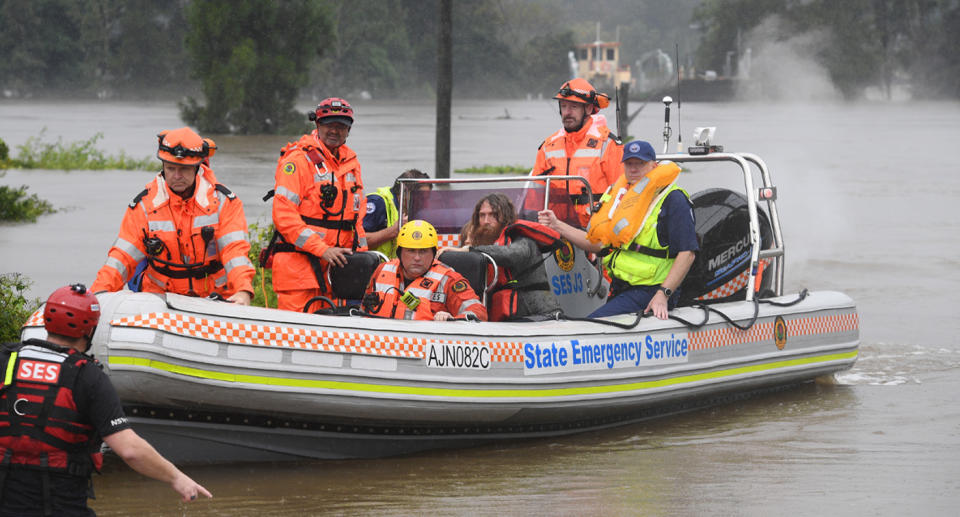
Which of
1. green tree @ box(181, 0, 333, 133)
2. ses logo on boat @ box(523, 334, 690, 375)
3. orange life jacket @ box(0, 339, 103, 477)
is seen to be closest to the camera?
orange life jacket @ box(0, 339, 103, 477)

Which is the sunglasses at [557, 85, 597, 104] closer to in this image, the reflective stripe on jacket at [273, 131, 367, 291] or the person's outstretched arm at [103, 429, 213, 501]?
the reflective stripe on jacket at [273, 131, 367, 291]

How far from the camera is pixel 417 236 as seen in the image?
22.7ft

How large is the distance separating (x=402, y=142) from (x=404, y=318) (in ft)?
109

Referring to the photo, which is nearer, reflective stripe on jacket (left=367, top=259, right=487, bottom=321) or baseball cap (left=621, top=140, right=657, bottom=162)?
reflective stripe on jacket (left=367, top=259, right=487, bottom=321)

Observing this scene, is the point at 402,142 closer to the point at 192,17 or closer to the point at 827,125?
the point at 192,17

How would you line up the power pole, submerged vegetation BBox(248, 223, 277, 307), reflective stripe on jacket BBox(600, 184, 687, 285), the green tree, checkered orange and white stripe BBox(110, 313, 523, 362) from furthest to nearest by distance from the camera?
1. the green tree
2. the power pole
3. submerged vegetation BBox(248, 223, 277, 307)
4. reflective stripe on jacket BBox(600, 184, 687, 285)
5. checkered orange and white stripe BBox(110, 313, 523, 362)

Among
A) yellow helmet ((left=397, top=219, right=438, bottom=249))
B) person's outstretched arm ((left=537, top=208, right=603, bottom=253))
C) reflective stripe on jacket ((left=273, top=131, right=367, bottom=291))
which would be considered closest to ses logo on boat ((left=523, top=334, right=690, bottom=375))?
person's outstretched arm ((left=537, top=208, right=603, bottom=253))

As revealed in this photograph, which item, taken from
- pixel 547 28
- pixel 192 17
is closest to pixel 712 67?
pixel 547 28

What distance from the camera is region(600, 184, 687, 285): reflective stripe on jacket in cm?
748

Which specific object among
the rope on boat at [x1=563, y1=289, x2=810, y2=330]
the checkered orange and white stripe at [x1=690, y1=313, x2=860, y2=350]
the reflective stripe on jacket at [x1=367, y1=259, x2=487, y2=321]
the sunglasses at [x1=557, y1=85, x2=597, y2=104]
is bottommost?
the checkered orange and white stripe at [x1=690, y1=313, x2=860, y2=350]

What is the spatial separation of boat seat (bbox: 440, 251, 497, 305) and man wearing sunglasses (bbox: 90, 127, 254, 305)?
121 cm

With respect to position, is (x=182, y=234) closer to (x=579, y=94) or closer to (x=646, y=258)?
(x=646, y=258)

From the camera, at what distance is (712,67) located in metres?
92.3

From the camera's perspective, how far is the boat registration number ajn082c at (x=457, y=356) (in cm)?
650
